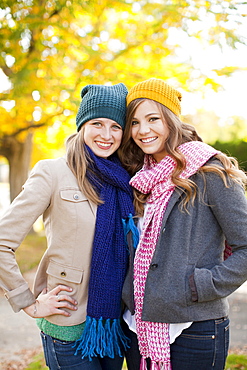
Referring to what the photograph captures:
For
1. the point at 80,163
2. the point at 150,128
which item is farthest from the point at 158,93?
the point at 80,163

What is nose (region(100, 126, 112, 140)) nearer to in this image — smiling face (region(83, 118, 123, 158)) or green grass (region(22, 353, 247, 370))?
smiling face (region(83, 118, 123, 158))

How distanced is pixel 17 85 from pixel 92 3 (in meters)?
1.34

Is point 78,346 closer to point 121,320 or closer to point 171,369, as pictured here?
point 121,320

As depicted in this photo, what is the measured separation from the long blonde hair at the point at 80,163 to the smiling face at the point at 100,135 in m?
0.05

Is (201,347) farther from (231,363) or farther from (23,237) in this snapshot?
(231,363)

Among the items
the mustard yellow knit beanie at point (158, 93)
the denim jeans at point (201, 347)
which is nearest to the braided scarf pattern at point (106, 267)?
the denim jeans at point (201, 347)

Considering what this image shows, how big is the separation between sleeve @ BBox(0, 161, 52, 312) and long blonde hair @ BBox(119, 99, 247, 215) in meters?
0.61

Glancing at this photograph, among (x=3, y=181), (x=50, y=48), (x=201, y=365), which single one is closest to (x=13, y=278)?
(x=201, y=365)

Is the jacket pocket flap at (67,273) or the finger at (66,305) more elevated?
the jacket pocket flap at (67,273)

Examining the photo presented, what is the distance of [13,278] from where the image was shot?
2.31 metres

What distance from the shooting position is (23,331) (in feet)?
17.4

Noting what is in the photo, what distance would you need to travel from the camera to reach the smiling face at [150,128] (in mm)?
2541

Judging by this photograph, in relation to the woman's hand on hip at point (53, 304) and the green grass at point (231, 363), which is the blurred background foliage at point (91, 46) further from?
the woman's hand on hip at point (53, 304)

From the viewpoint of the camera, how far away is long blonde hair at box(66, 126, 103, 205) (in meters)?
2.45
